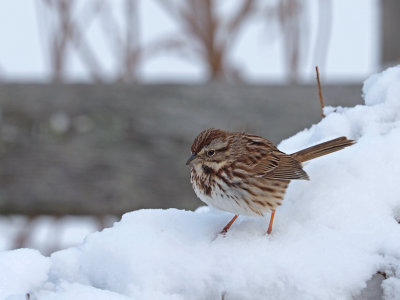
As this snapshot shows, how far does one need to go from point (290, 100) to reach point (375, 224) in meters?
1.72

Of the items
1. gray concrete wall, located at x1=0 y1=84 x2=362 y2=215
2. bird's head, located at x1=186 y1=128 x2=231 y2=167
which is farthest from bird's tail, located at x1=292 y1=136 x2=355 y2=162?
gray concrete wall, located at x1=0 y1=84 x2=362 y2=215

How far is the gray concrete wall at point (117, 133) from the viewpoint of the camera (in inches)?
134

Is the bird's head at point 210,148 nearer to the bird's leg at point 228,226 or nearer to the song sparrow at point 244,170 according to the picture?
the song sparrow at point 244,170

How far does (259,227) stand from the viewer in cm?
212

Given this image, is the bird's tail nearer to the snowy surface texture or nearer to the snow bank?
the snowy surface texture

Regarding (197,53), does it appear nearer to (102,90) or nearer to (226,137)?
(102,90)

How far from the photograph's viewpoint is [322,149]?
240cm

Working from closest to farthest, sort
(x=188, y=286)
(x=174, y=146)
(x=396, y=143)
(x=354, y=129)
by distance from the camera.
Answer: (x=188, y=286) → (x=396, y=143) → (x=354, y=129) → (x=174, y=146)

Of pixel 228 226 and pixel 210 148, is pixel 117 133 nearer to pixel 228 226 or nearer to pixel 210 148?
pixel 210 148

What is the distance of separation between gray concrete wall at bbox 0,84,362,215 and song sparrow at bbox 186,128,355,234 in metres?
0.78

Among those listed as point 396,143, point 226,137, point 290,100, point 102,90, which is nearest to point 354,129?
point 396,143

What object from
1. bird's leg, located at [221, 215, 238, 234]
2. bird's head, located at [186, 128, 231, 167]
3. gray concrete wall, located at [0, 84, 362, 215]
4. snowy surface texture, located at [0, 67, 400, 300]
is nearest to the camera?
snowy surface texture, located at [0, 67, 400, 300]

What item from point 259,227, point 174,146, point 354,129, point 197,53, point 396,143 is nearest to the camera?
point 259,227

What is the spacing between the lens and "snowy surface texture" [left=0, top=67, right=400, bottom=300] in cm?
172
